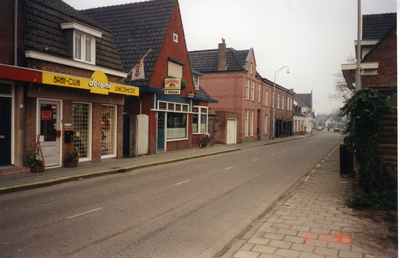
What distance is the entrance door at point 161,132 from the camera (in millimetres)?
19453

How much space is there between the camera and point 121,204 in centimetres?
747

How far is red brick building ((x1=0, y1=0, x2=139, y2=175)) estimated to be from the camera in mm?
10727

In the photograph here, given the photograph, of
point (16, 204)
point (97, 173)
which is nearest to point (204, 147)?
point (97, 173)

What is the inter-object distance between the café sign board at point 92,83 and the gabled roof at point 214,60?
19.3 m

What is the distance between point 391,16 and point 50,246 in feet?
81.5

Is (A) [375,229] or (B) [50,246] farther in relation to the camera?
(A) [375,229]

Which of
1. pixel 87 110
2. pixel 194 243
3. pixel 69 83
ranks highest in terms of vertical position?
pixel 69 83

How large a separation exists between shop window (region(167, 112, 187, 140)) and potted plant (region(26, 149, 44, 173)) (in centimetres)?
997

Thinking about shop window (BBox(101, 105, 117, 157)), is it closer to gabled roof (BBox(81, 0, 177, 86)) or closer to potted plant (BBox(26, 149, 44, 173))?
gabled roof (BBox(81, 0, 177, 86))

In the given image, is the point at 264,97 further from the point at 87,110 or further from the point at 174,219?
the point at 174,219

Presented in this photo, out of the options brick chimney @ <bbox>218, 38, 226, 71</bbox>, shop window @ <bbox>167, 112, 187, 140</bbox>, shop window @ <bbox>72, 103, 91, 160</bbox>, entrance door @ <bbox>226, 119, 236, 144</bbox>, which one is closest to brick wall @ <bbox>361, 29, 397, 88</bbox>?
shop window @ <bbox>167, 112, 187, 140</bbox>

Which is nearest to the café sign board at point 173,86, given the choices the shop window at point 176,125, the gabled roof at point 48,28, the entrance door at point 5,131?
the shop window at point 176,125

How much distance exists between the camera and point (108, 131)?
15586mm

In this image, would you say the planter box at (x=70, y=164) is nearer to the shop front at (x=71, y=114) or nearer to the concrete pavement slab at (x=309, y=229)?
the shop front at (x=71, y=114)
